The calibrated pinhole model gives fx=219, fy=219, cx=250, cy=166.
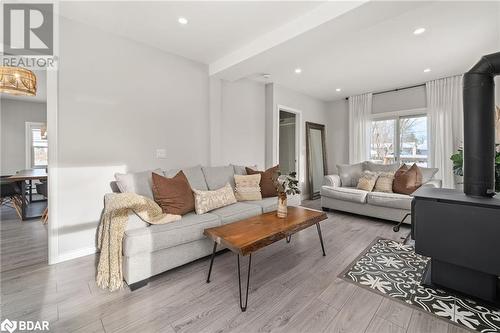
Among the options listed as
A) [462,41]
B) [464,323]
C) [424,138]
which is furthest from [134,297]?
[424,138]

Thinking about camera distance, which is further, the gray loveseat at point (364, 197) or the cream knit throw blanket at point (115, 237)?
the gray loveseat at point (364, 197)

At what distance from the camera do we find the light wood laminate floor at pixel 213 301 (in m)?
1.49

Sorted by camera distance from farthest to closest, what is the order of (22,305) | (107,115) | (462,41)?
(462,41)
(107,115)
(22,305)

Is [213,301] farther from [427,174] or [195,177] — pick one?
[427,174]

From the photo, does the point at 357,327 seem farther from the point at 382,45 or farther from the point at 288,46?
the point at 382,45

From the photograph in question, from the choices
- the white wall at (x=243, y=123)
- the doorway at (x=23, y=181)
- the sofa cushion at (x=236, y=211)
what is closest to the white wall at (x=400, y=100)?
the white wall at (x=243, y=123)

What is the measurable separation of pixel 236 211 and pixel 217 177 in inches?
29.4

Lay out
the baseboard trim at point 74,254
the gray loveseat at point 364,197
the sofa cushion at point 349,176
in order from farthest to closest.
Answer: the sofa cushion at point 349,176, the gray loveseat at point 364,197, the baseboard trim at point 74,254

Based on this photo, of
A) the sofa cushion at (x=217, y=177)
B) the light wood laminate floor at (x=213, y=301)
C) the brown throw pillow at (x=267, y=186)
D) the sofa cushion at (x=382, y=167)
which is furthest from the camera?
the sofa cushion at (x=382, y=167)

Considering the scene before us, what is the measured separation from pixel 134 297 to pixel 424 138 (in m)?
5.94

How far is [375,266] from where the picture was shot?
2270 millimetres

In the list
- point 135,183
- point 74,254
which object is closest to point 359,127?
point 135,183

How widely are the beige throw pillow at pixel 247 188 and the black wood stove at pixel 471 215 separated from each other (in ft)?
6.33

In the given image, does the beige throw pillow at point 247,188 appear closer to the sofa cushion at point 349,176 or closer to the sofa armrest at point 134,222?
the sofa armrest at point 134,222
